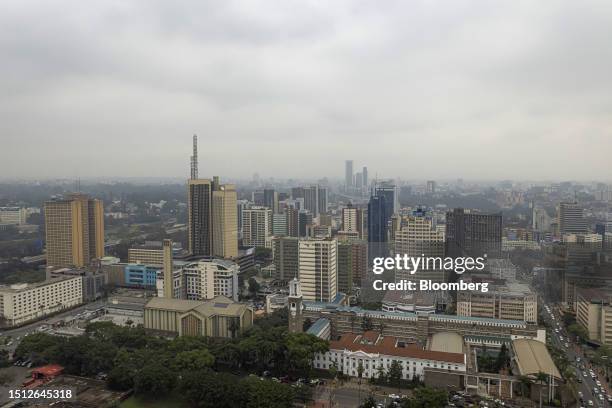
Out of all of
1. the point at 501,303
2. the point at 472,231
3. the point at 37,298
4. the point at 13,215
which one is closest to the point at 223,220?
the point at 37,298

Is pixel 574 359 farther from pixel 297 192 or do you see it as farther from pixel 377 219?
pixel 297 192

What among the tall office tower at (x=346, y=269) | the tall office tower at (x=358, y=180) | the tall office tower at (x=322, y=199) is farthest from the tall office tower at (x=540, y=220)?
the tall office tower at (x=322, y=199)

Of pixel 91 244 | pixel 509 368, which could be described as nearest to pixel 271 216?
pixel 91 244

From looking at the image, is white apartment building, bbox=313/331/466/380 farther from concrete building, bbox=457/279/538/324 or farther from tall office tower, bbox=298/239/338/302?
tall office tower, bbox=298/239/338/302

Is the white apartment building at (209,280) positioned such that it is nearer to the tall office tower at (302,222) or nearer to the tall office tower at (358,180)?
the tall office tower at (302,222)

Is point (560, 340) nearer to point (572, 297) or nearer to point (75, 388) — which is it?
point (572, 297)
